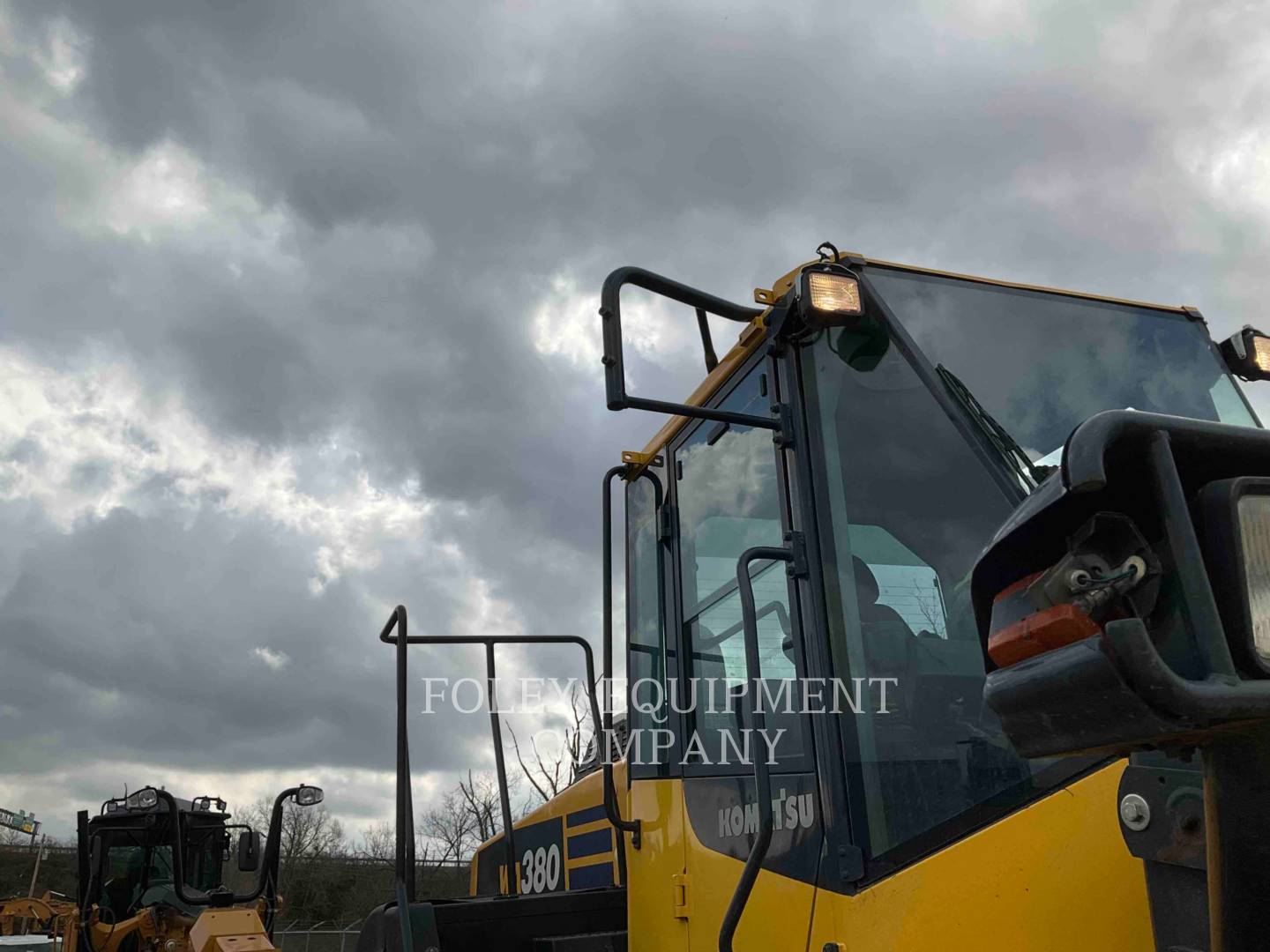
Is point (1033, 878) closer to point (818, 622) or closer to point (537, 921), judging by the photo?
point (818, 622)

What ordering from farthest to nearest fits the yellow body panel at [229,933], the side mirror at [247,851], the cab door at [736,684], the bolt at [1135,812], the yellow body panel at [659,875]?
1. the side mirror at [247,851]
2. the yellow body panel at [229,933]
3. the yellow body panel at [659,875]
4. the cab door at [736,684]
5. the bolt at [1135,812]

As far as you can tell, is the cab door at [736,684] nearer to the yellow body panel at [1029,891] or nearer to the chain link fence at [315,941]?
the yellow body panel at [1029,891]

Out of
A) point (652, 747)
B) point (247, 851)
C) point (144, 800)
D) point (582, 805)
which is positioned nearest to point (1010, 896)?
point (652, 747)

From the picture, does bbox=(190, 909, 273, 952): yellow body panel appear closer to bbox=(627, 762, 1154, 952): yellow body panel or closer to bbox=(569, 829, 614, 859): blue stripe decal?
bbox=(569, 829, 614, 859): blue stripe decal

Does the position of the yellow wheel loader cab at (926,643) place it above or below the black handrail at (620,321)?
below

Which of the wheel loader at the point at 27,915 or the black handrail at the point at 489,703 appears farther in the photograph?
the wheel loader at the point at 27,915

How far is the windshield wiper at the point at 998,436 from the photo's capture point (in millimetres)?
2502

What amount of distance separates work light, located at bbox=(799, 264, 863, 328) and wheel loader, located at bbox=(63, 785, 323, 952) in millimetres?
8208

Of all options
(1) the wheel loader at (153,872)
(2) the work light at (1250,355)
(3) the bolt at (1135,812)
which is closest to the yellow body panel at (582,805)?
(3) the bolt at (1135,812)

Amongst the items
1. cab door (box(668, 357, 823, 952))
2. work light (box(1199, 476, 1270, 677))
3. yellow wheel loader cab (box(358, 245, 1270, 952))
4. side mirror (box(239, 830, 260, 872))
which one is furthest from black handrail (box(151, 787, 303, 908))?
work light (box(1199, 476, 1270, 677))

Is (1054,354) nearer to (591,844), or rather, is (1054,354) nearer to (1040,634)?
(1040,634)

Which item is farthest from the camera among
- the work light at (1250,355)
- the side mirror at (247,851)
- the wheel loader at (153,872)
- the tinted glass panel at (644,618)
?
the side mirror at (247,851)

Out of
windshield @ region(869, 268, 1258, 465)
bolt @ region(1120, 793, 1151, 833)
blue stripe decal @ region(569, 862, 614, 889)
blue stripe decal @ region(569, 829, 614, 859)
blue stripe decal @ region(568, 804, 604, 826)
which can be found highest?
windshield @ region(869, 268, 1258, 465)

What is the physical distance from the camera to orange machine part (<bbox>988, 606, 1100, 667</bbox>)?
1.31 metres
